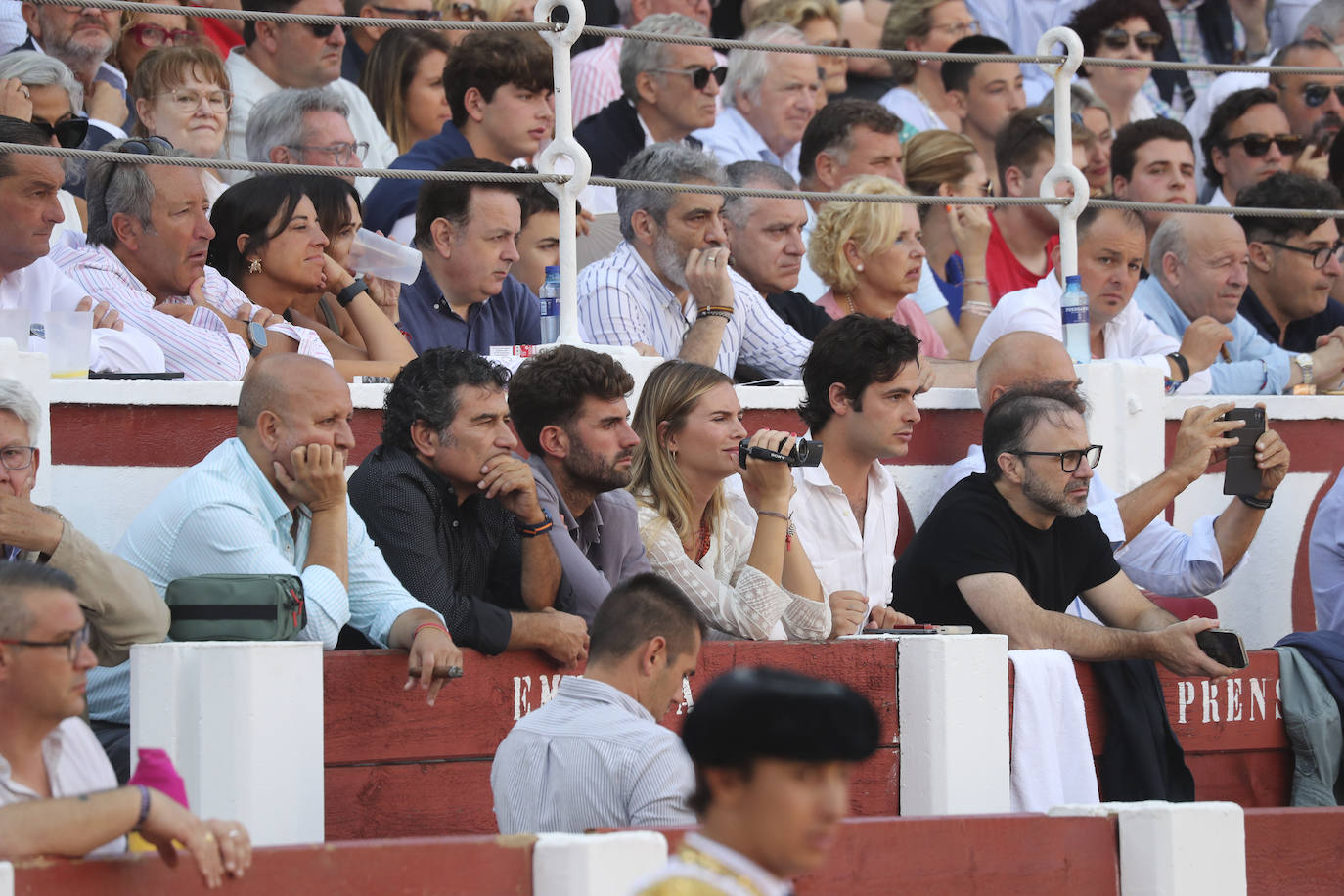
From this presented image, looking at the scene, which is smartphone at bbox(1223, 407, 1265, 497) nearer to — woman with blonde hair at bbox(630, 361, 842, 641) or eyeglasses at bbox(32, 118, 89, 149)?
woman with blonde hair at bbox(630, 361, 842, 641)

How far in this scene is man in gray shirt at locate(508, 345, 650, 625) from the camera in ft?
17.1

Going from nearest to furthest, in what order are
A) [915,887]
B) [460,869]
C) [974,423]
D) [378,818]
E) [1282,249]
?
[460,869] < [915,887] < [378,818] < [974,423] < [1282,249]

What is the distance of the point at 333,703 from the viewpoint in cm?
454

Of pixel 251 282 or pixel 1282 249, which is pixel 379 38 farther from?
pixel 1282 249

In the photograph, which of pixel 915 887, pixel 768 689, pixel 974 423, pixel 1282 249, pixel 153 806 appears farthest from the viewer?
pixel 1282 249

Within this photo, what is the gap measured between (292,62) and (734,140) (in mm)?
1916

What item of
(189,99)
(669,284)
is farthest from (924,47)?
(189,99)

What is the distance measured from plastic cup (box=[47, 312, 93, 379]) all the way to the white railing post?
1259 mm

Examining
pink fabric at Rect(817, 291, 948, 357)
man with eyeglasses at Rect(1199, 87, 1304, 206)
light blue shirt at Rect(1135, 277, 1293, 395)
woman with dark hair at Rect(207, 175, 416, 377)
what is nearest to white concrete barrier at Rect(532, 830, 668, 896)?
woman with dark hair at Rect(207, 175, 416, 377)

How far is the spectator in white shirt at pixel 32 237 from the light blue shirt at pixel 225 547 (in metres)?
0.84

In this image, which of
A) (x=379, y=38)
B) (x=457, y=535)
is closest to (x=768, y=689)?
(x=457, y=535)

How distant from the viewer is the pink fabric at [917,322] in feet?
24.1

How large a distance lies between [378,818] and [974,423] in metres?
2.68

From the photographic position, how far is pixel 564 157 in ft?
19.0
